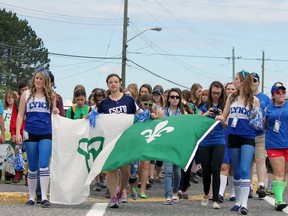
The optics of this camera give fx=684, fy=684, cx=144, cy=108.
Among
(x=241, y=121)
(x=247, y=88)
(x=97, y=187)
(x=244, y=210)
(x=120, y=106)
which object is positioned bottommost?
(x=97, y=187)

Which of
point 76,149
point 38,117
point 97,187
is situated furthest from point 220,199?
point 38,117

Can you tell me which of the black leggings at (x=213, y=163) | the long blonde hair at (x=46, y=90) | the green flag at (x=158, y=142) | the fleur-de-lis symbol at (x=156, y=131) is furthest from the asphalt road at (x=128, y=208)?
the long blonde hair at (x=46, y=90)

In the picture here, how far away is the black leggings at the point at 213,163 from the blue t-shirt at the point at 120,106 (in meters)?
1.24

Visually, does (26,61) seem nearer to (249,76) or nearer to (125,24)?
(125,24)

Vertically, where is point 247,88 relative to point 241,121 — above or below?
above

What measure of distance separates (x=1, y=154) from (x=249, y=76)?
5.53m

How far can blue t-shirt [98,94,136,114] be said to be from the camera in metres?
10.2

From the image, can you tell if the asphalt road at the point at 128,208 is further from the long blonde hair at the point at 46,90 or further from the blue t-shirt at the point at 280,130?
the long blonde hair at the point at 46,90

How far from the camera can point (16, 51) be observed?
257 feet

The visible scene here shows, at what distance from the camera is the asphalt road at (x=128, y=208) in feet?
31.0

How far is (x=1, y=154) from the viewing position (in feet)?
43.1

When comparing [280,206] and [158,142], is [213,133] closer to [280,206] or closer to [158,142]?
[158,142]

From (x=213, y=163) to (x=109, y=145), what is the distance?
159 centimetres

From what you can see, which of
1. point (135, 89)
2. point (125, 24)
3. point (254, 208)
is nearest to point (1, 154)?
Answer: point (135, 89)
